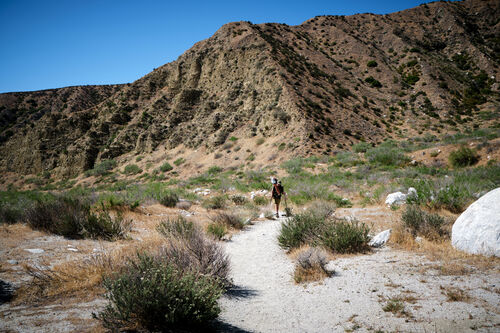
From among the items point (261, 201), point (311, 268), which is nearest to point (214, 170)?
point (261, 201)

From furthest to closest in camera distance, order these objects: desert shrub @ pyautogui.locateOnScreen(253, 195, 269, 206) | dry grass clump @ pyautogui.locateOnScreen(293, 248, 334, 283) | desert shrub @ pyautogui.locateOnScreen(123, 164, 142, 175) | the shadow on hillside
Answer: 1. desert shrub @ pyautogui.locateOnScreen(123, 164, 142, 175)
2. desert shrub @ pyautogui.locateOnScreen(253, 195, 269, 206)
3. dry grass clump @ pyautogui.locateOnScreen(293, 248, 334, 283)
4. the shadow on hillside

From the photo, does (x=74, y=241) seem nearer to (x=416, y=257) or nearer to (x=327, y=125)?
(x=416, y=257)

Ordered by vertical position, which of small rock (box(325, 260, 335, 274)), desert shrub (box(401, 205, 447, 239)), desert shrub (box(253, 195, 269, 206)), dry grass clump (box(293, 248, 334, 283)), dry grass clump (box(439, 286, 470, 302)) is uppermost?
desert shrub (box(401, 205, 447, 239))

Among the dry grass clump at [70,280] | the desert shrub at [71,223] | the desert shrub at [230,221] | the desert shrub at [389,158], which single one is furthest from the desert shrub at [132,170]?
the dry grass clump at [70,280]

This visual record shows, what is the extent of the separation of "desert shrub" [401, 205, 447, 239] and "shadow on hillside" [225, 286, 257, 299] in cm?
366

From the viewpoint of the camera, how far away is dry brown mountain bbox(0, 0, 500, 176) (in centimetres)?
2753

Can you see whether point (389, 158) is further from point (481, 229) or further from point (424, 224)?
point (481, 229)

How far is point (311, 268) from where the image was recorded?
14.7 ft

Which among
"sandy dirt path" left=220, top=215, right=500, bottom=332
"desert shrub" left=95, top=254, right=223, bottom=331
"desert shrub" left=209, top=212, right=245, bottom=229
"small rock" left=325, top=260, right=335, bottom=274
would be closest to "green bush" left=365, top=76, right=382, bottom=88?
"desert shrub" left=209, top=212, right=245, bottom=229

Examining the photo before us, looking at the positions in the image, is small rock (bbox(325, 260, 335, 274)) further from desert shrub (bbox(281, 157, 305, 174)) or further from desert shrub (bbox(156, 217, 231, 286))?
desert shrub (bbox(281, 157, 305, 174))

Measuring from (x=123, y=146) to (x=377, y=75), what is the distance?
3615cm

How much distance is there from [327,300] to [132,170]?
98.3ft

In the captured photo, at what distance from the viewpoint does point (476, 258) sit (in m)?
3.99

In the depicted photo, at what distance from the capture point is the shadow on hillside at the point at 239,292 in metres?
4.07
